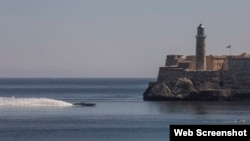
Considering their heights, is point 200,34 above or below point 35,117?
above

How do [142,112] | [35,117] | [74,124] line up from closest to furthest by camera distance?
1. [74,124]
2. [35,117]
3. [142,112]

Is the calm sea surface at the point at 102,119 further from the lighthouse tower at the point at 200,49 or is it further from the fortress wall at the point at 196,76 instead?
the lighthouse tower at the point at 200,49

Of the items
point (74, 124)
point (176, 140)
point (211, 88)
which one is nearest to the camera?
point (176, 140)

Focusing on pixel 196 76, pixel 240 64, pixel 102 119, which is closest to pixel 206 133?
pixel 102 119

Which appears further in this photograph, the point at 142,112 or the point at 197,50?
the point at 197,50

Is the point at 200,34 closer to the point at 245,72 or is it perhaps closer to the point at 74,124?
the point at 245,72

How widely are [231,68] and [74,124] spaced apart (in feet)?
145

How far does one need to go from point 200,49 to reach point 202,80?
5.11 metres

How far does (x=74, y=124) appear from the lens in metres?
59.5

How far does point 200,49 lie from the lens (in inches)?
4033

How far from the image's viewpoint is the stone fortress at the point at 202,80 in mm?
96625

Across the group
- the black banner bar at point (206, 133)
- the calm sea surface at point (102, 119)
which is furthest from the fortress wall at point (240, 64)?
the black banner bar at point (206, 133)

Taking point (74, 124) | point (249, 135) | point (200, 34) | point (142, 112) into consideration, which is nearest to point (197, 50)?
point (200, 34)

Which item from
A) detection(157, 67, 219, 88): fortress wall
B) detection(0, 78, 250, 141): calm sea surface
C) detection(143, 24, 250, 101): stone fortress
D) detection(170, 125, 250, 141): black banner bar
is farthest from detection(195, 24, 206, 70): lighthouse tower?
detection(170, 125, 250, 141): black banner bar
